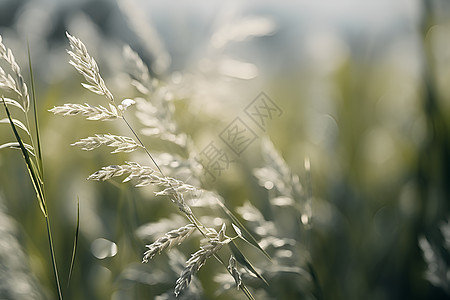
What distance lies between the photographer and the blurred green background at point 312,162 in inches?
27.0

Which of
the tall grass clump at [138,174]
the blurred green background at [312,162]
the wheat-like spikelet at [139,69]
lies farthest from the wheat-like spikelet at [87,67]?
the blurred green background at [312,162]

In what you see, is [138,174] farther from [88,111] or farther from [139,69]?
[139,69]

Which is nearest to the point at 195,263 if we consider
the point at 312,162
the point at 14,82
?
the point at 14,82

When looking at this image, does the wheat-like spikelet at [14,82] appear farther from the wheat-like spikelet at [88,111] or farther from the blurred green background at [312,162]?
the blurred green background at [312,162]

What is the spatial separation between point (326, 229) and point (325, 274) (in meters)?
0.06

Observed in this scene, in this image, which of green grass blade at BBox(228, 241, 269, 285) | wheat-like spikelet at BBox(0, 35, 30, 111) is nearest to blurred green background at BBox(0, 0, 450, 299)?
green grass blade at BBox(228, 241, 269, 285)

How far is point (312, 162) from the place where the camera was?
852 mm

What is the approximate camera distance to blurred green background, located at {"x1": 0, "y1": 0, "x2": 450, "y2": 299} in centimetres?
69

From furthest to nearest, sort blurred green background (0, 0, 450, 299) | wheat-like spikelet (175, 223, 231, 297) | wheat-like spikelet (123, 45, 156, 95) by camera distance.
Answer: blurred green background (0, 0, 450, 299), wheat-like spikelet (123, 45, 156, 95), wheat-like spikelet (175, 223, 231, 297)

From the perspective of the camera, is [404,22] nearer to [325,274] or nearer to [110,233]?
[325,274]

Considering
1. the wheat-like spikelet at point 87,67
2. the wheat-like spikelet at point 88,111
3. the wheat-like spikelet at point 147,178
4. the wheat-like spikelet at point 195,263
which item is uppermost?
the wheat-like spikelet at point 87,67

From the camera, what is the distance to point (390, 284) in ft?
2.27

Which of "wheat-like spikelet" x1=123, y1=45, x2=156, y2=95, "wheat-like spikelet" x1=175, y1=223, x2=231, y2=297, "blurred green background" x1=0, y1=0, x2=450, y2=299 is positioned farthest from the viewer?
"blurred green background" x1=0, y1=0, x2=450, y2=299

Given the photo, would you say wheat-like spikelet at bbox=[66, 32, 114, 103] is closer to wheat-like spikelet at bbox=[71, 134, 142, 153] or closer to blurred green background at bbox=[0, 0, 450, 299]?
wheat-like spikelet at bbox=[71, 134, 142, 153]
